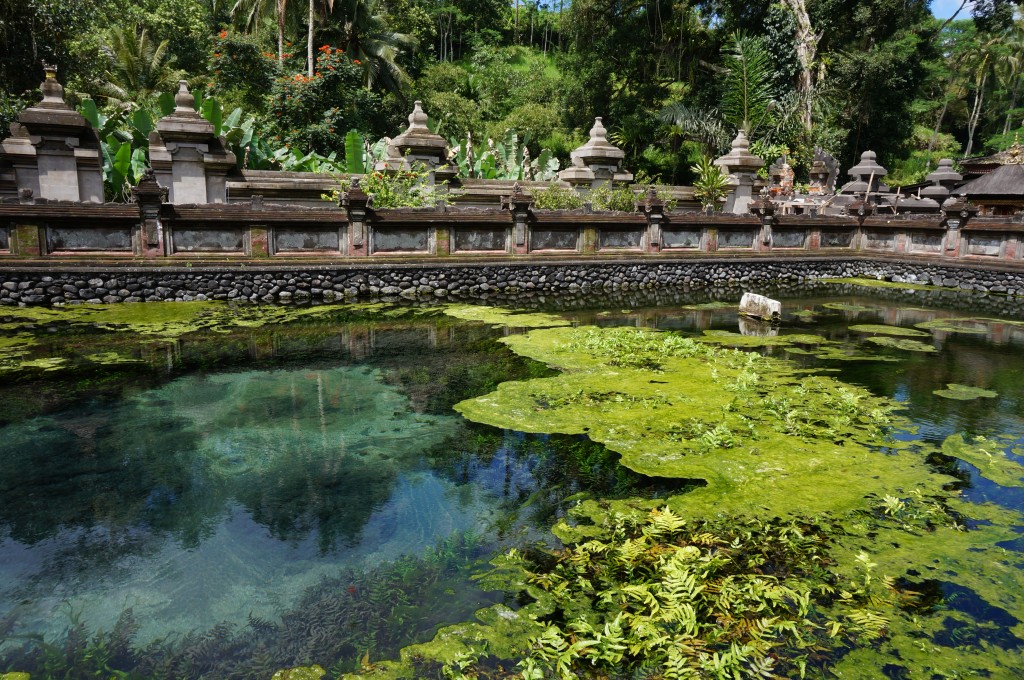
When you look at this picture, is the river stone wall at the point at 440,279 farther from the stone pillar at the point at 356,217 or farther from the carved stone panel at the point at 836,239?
the carved stone panel at the point at 836,239

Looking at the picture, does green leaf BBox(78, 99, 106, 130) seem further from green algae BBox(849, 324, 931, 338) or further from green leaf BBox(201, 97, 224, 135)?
green algae BBox(849, 324, 931, 338)

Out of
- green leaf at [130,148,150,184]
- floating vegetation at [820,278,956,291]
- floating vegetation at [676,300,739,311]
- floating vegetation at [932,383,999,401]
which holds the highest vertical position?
green leaf at [130,148,150,184]

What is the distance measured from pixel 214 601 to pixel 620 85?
126 ft

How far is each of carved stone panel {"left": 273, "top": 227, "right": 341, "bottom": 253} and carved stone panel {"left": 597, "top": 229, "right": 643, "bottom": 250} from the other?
21.7ft

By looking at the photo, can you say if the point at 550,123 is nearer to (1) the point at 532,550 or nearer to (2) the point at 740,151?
(2) the point at 740,151

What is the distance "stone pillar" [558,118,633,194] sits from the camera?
22031 mm

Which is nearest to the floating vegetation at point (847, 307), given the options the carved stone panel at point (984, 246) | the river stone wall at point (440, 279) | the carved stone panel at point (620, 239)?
the river stone wall at point (440, 279)

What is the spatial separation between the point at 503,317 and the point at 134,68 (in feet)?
101

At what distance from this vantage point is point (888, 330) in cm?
1288

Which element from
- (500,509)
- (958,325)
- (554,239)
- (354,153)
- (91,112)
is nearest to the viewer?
(500,509)

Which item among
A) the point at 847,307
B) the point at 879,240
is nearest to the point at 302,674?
the point at 847,307

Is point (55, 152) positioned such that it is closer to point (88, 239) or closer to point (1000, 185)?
point (88, 239)

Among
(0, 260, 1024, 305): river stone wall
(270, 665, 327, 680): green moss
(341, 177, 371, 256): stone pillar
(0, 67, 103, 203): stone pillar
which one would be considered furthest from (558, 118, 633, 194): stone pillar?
(270, 665, 327, 680): green moss

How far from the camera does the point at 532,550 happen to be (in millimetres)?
4977
